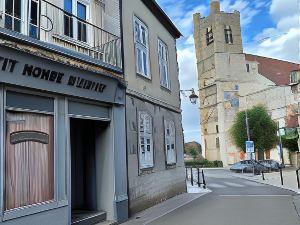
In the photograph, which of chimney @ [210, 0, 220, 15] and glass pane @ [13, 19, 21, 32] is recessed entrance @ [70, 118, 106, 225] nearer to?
glass pane @ [13, 19, 21, 32]

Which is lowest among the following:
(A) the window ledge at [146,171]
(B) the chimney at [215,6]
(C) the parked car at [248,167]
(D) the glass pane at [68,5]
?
(C) the parked car at [248,167]

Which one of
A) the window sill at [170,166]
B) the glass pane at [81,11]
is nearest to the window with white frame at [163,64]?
the window sill at [170,166]

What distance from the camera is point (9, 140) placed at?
7480 mm

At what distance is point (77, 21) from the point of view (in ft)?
33.9

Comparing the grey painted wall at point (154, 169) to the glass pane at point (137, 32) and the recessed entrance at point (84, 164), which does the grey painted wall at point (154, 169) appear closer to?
the recessed entrance at point (84, 164)

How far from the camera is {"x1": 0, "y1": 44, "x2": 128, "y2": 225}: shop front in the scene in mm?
7434

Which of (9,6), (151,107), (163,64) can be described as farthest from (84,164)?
(163,64)

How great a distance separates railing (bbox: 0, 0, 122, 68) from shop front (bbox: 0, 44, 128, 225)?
0.96 m

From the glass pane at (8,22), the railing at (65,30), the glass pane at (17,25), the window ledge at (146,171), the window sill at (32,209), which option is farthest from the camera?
the window ledge at (146,171)

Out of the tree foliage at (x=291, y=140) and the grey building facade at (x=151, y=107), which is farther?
the tree foliage at (x=291, y=140)

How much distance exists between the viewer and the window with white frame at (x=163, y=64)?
1661 cm

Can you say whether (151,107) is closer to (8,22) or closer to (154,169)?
(154,169)

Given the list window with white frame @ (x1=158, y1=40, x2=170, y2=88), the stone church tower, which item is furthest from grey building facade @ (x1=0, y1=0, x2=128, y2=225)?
the stone church tower

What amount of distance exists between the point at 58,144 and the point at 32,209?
159cm
